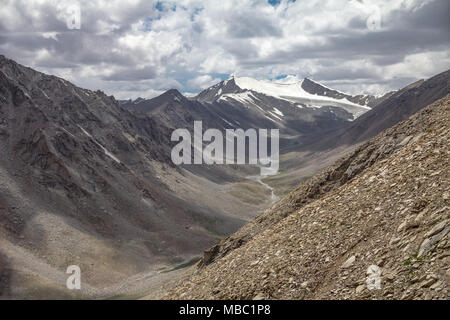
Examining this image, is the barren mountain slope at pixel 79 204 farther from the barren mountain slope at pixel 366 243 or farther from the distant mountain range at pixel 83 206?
the barren mountain slope at pixel 366 243

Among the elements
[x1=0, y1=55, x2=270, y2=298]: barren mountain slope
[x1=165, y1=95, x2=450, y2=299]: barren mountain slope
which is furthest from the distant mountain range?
[x1=165, y1=95, x2=450, y2=299]: barren mountain slope

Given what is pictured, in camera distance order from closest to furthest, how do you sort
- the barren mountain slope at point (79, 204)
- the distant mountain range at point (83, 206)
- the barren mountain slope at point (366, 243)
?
1. the barren mountain slope at point (366, 243)
2. the distant mountain range at point (83, 206)
3. the barren mountain slope at point (79, 204)

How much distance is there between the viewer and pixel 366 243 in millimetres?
16781

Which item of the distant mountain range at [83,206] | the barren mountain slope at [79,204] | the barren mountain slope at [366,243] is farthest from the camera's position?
the barren mountain slope at [79,204]

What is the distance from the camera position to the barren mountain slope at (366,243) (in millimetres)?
13859

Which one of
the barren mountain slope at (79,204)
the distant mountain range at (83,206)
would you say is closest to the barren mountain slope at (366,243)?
the distant mountain range at (83,206)

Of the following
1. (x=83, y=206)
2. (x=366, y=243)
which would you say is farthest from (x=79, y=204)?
(x=366, y=243)

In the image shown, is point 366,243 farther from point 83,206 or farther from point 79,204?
point 79,204

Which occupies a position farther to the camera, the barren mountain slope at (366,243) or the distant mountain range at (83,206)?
the distant mountain range at (83,206)

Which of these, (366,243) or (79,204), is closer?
(366,243)

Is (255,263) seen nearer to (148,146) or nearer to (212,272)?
(212,272)

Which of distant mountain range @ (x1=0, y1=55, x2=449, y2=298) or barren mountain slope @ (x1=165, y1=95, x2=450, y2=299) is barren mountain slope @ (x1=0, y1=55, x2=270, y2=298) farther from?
barren mountain slope @ (x1=165, y1=95, x2=450, y2=299)

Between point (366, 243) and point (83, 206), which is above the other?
point (83, 206)
